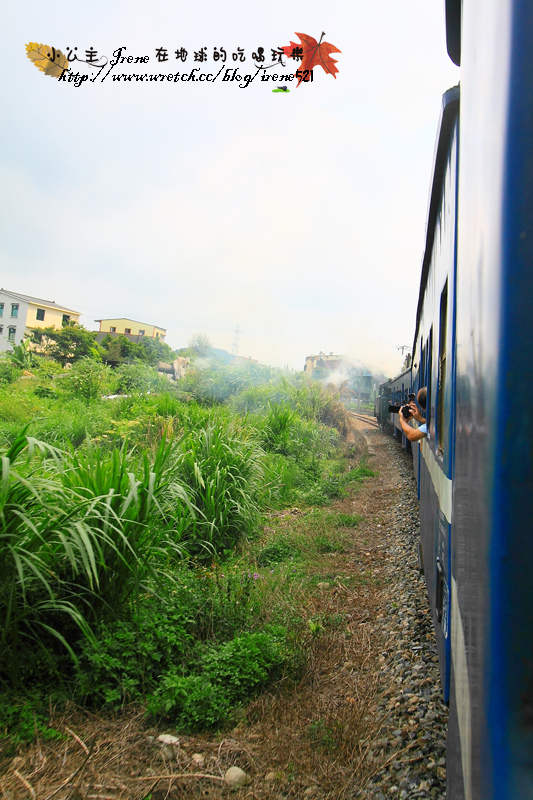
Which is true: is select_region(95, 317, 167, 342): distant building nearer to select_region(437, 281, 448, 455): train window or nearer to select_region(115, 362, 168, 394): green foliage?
select_region(115, 362, 168, 394): green foliage

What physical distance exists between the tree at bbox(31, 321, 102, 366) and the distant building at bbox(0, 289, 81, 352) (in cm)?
126

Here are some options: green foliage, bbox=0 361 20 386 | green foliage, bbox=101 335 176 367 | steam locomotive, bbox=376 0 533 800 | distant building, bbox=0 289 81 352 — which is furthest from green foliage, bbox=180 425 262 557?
distant building, bbox=0 289 81 352

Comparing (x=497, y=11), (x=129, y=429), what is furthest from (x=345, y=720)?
(x=129, y=429)

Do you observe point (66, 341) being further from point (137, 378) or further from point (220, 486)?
point (220, 486)

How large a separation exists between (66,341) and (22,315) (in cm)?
935

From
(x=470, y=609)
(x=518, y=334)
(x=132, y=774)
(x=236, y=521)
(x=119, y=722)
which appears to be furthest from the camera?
(x=236, y=521)

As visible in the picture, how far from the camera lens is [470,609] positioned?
0.93m

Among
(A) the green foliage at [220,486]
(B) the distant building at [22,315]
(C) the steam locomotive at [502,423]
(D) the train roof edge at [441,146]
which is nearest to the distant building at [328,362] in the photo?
(B) the distant building at [22,315]

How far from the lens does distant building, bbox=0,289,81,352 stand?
36531 mm

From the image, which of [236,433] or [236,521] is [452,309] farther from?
[236,433]

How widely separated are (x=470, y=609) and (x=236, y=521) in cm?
497

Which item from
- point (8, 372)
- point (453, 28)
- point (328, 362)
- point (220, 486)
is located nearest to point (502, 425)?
point (453, 28)

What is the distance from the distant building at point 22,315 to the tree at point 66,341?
49.6 inches

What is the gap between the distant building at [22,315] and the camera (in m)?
36.5
